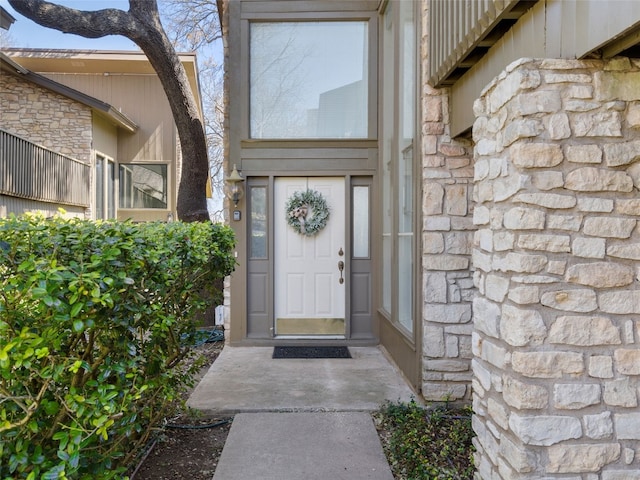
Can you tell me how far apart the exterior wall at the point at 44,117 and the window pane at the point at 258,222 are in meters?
7.13

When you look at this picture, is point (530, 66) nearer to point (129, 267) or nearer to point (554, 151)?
point (554, 151)

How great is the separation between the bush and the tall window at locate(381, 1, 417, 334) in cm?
251

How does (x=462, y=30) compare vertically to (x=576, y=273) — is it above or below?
above

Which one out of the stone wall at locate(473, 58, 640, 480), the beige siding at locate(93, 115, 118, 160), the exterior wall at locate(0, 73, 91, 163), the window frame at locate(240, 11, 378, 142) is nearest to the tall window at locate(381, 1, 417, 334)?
the window frame at locate(240, 11, 378, 142)

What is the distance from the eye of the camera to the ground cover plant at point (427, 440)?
2.83 meters

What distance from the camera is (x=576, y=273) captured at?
2.01 meters

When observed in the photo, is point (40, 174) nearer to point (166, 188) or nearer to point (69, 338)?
point (166, 188)

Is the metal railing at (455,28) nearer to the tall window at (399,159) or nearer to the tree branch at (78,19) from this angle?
the tall window at (399,159)

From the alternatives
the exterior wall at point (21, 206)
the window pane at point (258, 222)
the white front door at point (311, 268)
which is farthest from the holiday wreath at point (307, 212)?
the exterior wall at point (21, 206)

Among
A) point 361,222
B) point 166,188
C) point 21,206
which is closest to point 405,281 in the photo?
point 361,222

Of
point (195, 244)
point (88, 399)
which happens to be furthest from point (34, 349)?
point (195, 244)

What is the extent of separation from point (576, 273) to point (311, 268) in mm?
4160

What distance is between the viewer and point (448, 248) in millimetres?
3828

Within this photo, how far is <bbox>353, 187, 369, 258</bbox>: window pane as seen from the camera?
5969 mm
